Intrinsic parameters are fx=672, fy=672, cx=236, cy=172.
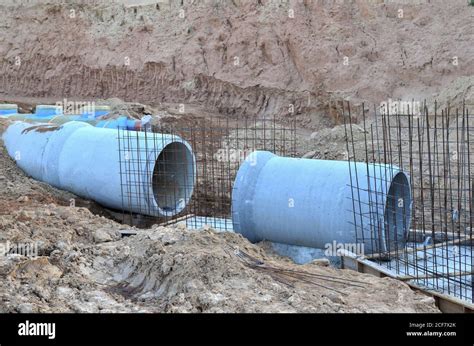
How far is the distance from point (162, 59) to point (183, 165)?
12.2 meters

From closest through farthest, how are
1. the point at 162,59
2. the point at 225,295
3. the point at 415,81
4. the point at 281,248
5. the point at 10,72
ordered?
the point at 225,295, the point at 281,248, the point at 415,81, the point at 162,59, the point at 10,72

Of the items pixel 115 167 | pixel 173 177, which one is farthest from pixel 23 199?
pixel 173 177

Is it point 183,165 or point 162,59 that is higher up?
point 162,59

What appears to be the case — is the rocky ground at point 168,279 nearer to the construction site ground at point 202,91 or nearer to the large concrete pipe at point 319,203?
the construction site ground at point 202,91

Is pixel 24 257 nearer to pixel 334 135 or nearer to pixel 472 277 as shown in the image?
pixel 472 277

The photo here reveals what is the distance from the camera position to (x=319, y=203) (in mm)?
8141

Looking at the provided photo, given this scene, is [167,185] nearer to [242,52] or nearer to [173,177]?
[173,177]

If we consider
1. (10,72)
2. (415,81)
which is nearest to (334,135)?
(415,81)

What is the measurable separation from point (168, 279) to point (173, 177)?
5247mm

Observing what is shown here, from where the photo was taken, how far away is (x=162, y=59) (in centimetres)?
2255

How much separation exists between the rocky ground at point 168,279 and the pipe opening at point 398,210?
48.1 inches

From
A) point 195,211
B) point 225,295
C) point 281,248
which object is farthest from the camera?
point 195,211

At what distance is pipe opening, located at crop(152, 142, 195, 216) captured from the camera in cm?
1088

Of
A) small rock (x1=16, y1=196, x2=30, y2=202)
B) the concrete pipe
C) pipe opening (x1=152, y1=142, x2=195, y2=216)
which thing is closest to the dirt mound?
the concrete pipe
